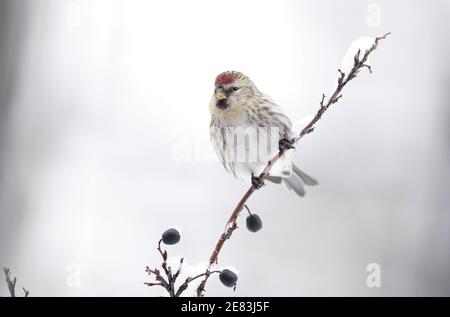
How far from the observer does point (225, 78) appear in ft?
8.89

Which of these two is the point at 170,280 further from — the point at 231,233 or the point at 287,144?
the point at 287,144

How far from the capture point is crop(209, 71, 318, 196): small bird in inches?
108

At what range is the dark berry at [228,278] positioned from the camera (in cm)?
161

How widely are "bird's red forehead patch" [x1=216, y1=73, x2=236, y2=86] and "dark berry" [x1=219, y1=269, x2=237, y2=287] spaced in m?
1.23

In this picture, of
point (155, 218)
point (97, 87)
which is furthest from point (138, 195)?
point (97, 87)

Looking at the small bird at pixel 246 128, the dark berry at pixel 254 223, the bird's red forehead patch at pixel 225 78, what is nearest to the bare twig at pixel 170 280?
the dark berry at pixel 254 223

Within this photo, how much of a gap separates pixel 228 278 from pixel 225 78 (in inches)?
50.6

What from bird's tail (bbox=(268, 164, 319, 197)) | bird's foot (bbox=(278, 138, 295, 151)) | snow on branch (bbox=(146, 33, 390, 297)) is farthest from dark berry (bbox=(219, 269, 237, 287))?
bird's tail (bbox=(268, 164, 319, 197))

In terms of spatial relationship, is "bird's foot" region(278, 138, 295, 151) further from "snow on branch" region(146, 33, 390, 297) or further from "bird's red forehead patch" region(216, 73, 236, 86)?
"bird's red forehead patch" region(216, 73, 236, 86)
